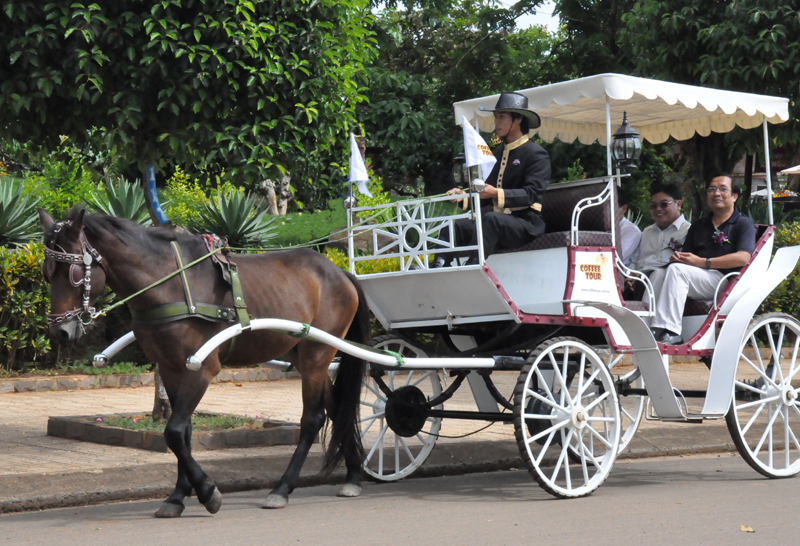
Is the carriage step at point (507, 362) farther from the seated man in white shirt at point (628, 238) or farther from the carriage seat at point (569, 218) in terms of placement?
the seated man in white shirt at point (628, 238)

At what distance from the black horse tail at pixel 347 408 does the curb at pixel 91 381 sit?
5464mm

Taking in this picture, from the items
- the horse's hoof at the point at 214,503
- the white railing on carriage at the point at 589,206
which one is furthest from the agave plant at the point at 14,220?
the white railing on carriage at the point at 589,206

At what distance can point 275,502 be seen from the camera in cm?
601

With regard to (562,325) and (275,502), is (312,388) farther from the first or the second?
(562,325)

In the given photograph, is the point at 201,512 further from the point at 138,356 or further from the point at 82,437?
the point at 138,356

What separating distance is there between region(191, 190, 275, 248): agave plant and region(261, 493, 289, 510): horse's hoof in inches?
250

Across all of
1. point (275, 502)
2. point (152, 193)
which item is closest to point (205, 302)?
point (275, 502)

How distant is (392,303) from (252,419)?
83.0 inches

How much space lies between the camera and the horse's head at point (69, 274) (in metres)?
5.27

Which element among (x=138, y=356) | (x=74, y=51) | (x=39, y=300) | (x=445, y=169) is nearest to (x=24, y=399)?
(x=39, y=300)

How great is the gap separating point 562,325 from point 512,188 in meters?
1.04

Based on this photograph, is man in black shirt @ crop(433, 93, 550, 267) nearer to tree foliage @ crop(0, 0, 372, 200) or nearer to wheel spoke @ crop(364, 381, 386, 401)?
wheel spoke @ crop(364, 381, 386, 401)

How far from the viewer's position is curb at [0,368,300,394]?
10.9m

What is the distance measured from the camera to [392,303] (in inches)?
279
